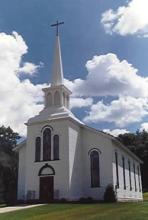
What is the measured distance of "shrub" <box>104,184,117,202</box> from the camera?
33.6 meters

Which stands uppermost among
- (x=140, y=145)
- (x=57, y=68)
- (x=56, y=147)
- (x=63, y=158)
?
(x=57, y=68)

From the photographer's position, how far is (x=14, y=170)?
60.2 m

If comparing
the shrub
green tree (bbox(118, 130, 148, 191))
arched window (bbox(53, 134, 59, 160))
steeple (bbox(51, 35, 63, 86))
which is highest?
steeple (bbox(51, 35, 63, 86))

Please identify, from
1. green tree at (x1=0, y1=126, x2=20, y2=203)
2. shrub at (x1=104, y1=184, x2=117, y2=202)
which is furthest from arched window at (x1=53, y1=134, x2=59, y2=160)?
green tree at (x1=0, y1=126, x2=20, y2=203)

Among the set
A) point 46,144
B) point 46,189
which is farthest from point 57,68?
point 46,189

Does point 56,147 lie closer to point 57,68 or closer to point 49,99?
point 49,99

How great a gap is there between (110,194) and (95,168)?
3401 mm

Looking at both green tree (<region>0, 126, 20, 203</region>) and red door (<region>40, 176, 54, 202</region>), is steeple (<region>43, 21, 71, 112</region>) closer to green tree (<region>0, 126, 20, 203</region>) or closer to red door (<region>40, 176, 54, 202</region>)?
red door (<region>40, 176, 54, 202</region>)

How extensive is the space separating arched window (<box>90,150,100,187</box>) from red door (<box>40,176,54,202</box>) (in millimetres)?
4326

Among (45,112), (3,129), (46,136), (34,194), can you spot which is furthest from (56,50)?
(3,129)

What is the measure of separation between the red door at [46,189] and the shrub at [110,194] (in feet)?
16.8

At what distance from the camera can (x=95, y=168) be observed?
119 ft

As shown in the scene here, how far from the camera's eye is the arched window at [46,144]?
117 ft

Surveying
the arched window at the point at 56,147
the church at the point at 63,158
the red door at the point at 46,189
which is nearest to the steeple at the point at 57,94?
the church at the point at 63,158
